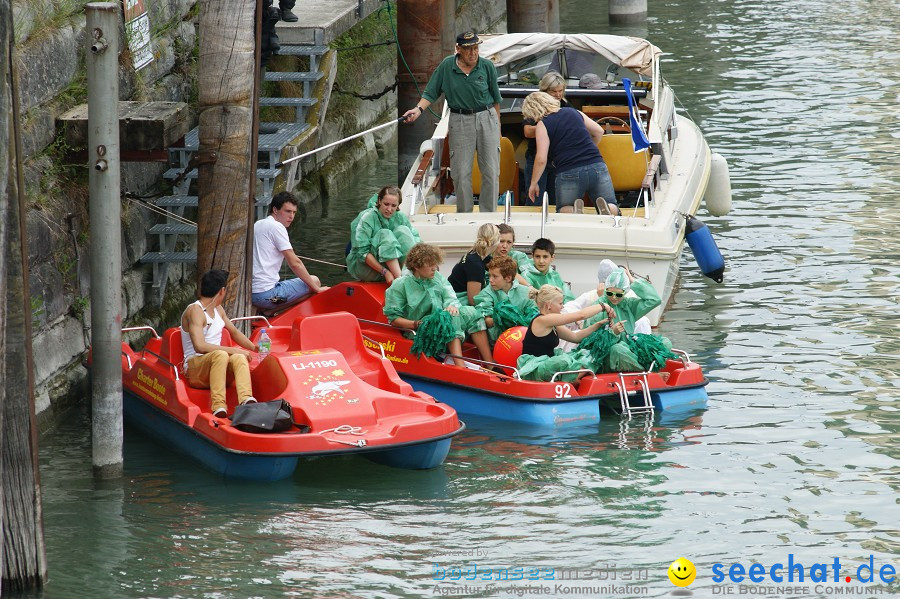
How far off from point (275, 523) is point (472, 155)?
4.84m

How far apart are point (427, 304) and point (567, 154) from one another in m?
2.21

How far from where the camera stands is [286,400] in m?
8.55

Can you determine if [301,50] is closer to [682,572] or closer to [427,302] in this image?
[427,302]

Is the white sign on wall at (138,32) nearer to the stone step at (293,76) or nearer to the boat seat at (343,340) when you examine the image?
the stone step at (293,76)

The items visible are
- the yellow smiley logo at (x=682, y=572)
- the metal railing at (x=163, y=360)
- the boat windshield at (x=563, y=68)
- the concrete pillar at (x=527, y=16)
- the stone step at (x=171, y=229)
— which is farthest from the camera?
the concrete pillar at (x=527, y=16)

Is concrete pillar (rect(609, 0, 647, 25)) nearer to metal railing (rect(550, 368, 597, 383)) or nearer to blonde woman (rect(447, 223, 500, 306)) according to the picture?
blonde woman (rect(447, 223, 500, 306))

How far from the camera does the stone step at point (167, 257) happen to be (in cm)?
1112

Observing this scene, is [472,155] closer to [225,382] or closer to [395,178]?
[225,382]

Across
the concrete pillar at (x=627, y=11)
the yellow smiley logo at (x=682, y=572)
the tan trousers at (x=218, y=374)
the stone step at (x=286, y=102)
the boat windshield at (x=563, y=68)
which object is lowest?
the yellow smiley logo at (x=682, y=572)

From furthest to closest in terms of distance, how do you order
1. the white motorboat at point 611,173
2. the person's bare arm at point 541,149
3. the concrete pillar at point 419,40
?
the concrete pillar at point 419,40 → the person's bare arm at point 541,149 → the white motorboat at point 611,173

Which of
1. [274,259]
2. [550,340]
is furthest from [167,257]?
[550,340]

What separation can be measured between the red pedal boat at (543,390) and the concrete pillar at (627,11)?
18.0 meters

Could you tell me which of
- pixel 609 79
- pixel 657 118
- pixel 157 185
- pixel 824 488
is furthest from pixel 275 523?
pixel 609 79

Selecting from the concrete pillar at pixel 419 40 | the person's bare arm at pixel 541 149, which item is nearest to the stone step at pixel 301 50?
the concrete pillar at pixel 419 40
